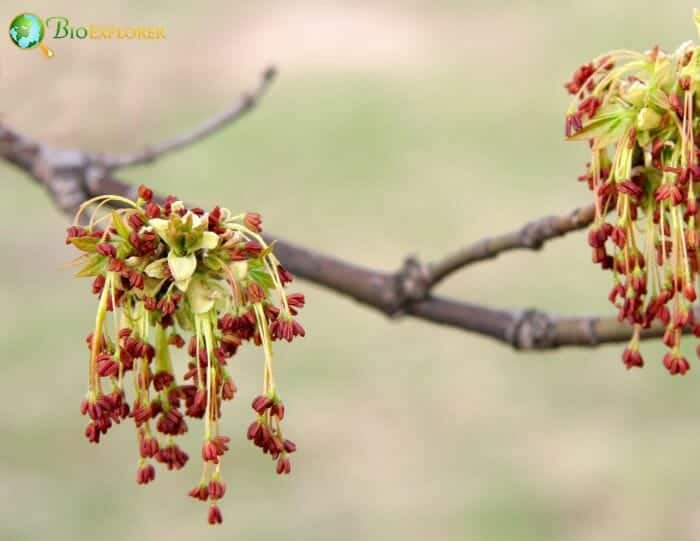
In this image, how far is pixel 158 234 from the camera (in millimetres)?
1359

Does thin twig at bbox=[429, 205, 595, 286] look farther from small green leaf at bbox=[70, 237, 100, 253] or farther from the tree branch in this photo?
small green leaf at bbox=[70, 237, 100, 253]

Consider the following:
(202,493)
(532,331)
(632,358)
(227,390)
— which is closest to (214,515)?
(202,493)

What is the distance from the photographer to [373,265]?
751 cm

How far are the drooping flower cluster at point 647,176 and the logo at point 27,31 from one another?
4.70ft

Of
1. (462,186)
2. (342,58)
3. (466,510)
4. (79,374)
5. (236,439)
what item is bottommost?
(466,510)

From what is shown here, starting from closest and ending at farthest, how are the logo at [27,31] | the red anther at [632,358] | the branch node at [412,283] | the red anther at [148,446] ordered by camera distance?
the red anther at [148,446], the red anther at [632,358], the branch node at [412,283], the logo at [27,31]

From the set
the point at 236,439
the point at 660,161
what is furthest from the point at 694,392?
the point at 660,161

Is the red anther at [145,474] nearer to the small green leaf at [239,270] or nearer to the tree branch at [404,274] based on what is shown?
the small green leaf at [239,270]

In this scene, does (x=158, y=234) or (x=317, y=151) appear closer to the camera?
(x=158, y=234)

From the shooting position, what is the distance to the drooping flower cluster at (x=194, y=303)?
4.37 ft

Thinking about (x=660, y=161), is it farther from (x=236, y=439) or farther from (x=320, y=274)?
(x=236, y=439)

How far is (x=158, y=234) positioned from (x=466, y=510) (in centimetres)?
473

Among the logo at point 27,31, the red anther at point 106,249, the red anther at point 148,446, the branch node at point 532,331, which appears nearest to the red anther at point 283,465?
the red anther at point 148,446

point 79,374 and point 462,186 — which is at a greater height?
point 462,186
